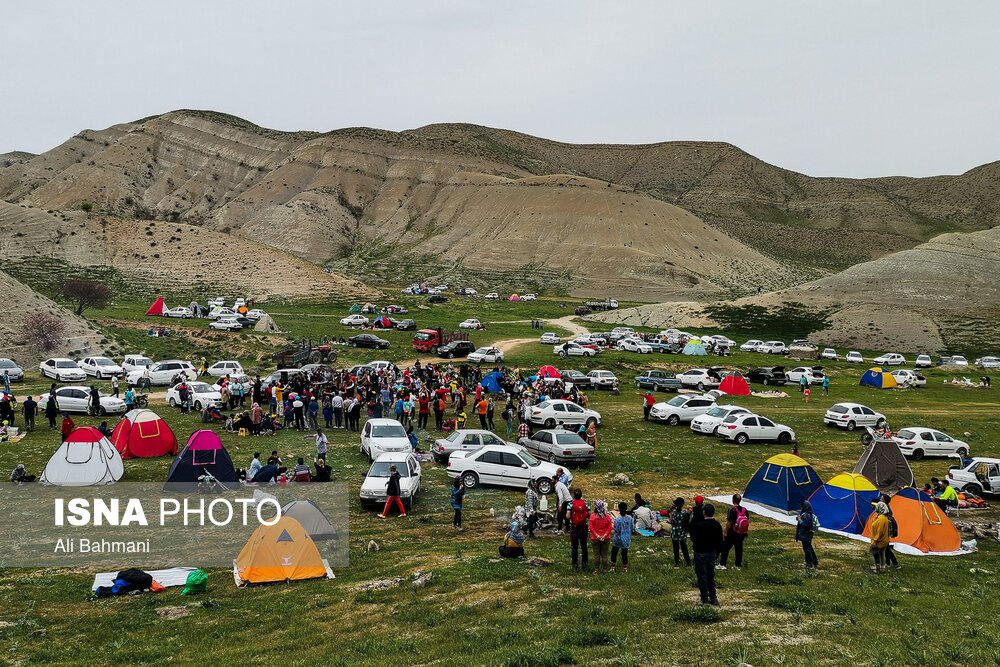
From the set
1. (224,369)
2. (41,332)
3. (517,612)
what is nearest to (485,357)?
(224,369)

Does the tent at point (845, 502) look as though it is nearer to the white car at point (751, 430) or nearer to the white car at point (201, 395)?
the white car at point (751, 430)

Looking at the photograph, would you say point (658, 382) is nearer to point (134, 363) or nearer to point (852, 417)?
point (852, 417)

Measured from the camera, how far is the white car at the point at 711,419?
30766 mm

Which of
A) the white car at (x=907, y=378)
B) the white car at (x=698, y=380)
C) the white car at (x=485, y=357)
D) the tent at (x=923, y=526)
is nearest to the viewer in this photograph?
the tent at (x=923, y=526)

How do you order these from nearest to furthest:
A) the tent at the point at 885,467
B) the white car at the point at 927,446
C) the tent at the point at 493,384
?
the tent at the point at 885,467, the white car at the point at 927,446, the tent at the point at 493,384

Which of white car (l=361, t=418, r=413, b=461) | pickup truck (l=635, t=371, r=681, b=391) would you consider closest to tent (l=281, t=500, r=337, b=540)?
white car (l=361, t=418, r=413, b=461)

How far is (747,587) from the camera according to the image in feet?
38.1

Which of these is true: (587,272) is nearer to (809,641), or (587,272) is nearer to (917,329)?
(917,329)

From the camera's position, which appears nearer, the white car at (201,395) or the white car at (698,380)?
the white car at (201,395)

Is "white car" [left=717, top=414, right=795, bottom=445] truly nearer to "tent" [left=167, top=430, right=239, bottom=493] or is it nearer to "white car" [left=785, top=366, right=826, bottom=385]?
"tent" [left=167, top=430, right=239, bottom=493]

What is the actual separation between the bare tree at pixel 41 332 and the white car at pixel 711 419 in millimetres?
42090

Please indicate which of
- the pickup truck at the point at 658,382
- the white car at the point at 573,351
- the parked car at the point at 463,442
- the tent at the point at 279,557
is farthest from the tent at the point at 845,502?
the white car at the point at 573,351

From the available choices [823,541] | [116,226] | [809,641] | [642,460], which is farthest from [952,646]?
[116,226]

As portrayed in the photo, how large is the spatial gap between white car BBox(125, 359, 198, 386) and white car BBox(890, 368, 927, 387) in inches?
1954
